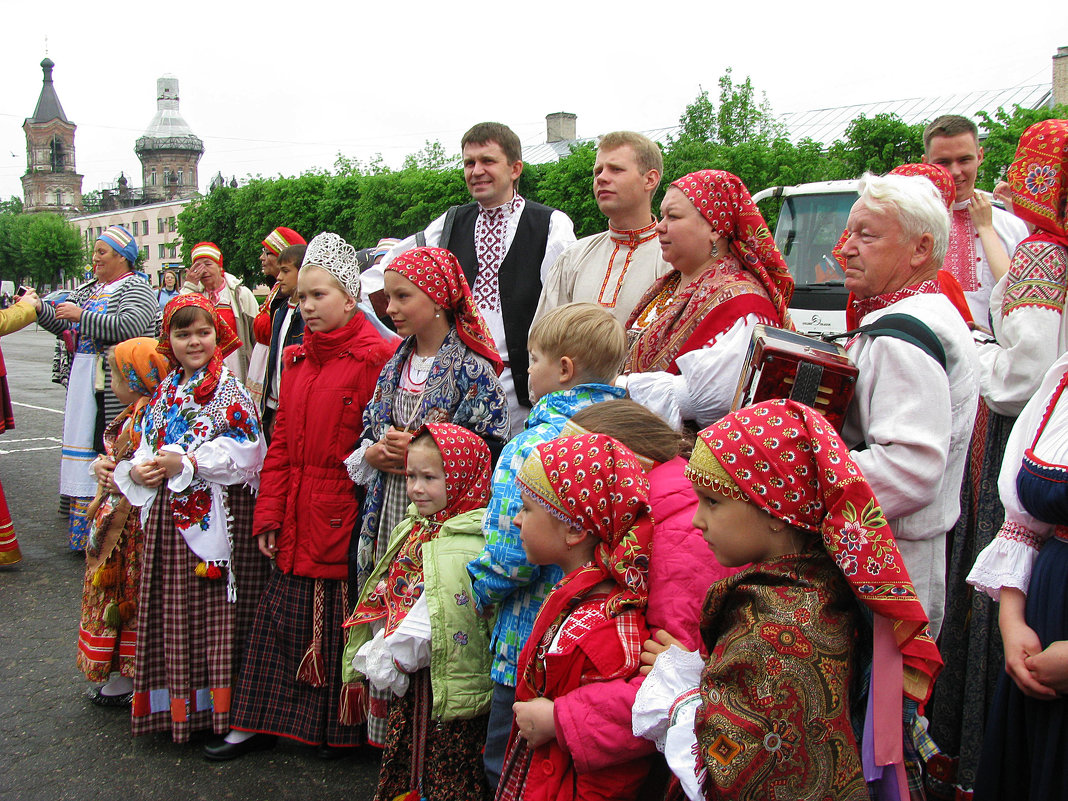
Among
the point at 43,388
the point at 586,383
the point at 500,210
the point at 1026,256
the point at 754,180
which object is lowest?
the point at 43,388

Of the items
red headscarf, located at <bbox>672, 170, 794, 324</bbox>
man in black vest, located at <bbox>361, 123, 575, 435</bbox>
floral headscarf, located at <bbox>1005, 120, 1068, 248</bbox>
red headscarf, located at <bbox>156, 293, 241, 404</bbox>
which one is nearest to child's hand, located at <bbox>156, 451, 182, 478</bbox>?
red headscarf, located at <bbox>156, 293, 241, 404</bbox>

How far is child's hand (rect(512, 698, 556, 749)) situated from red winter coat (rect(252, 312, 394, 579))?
1.62 m

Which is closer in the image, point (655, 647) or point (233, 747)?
point (655, 647)

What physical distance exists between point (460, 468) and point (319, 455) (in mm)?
949

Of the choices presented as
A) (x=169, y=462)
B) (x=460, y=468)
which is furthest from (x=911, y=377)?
(x=169, y=462)

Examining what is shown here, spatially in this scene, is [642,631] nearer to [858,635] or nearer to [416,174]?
[858,635]

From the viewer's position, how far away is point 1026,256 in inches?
116

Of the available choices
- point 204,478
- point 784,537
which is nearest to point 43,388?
point 204,478

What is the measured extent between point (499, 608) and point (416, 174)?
32.7m

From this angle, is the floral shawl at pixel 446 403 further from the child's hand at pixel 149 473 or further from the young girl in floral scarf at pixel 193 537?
the child's hand at pixel 149 473

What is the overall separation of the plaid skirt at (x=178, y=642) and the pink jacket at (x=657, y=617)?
87.8 inches

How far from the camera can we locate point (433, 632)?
2734 mm

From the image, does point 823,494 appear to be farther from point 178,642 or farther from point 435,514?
point 178,642

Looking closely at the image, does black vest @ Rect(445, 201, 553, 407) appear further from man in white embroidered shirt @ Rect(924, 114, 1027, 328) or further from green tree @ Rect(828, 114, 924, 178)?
green tree @ Rect(828, 114, 924, 178)
